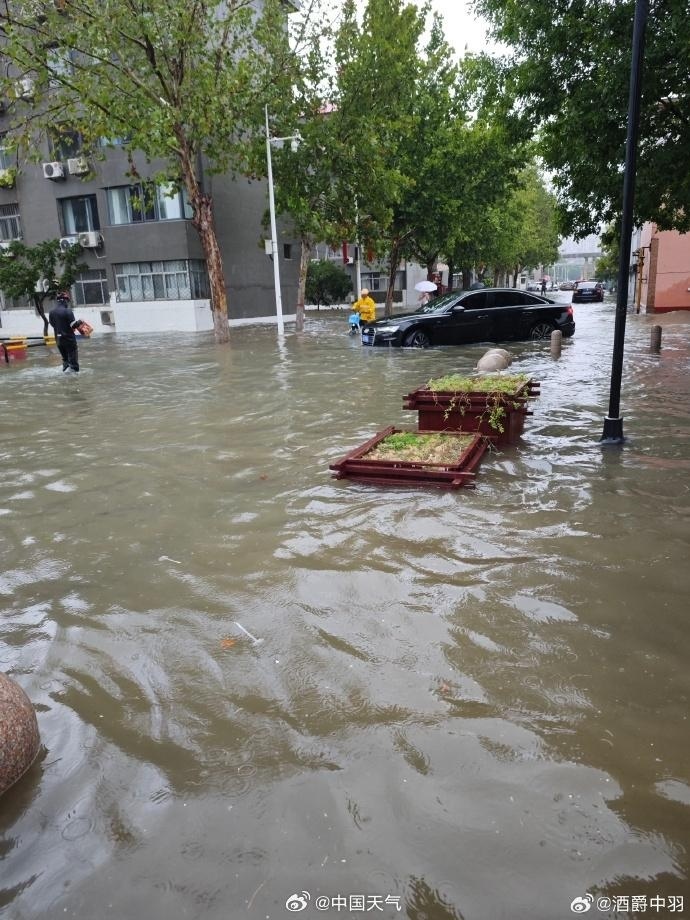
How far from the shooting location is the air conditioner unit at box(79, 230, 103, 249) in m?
32.3

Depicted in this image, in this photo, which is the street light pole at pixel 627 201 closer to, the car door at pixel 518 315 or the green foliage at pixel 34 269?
the car door at pixel 518 315

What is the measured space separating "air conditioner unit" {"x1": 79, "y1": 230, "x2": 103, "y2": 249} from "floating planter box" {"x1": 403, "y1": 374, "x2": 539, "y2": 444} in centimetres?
2930

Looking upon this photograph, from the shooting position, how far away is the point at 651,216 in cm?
1484

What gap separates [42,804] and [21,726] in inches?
12.9

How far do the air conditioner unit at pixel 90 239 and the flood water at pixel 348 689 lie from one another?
94.1 feet

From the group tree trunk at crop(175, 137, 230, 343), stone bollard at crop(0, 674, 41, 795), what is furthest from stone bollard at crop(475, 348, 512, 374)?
tree trunk at crop(175, 137, 230, 343)

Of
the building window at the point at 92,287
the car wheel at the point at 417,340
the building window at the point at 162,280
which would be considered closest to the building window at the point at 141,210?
the building window at the point at 162,280

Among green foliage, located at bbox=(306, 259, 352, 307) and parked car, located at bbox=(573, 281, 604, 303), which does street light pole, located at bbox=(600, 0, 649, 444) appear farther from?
parked car, located at bbox=(573, 281, 604, 303)

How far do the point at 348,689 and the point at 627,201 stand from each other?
587 cm

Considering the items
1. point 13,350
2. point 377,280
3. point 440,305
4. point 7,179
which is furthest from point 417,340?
point 377,280

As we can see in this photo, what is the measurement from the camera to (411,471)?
6234 millimetres

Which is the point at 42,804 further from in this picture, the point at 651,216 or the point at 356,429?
the point at 651,216

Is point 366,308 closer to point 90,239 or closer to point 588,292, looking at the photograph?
point 90,239

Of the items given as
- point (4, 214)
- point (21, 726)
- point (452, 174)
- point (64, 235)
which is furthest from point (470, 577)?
point (4, 214)
